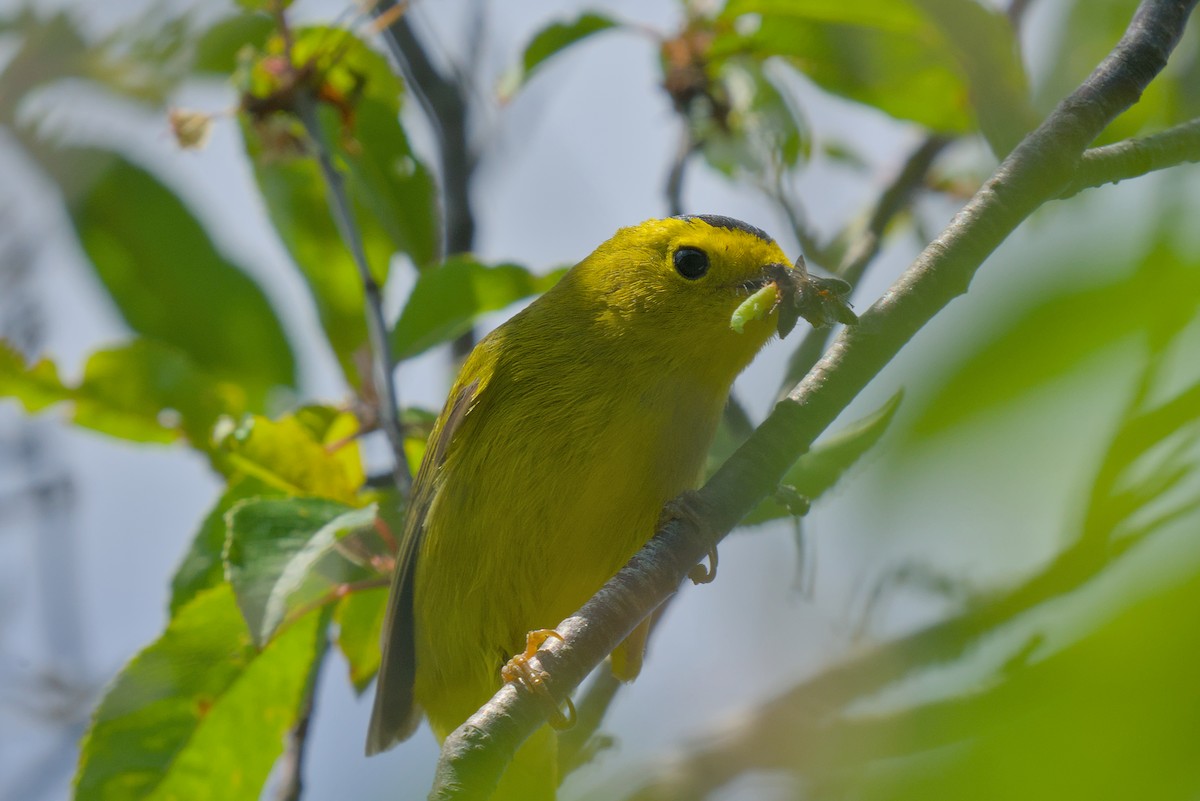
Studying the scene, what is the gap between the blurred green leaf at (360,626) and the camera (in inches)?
122

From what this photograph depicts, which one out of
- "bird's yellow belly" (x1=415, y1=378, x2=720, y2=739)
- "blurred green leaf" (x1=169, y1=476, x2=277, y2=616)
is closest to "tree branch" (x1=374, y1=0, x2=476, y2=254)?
"bird's yellow belly" (x1=415, y1=378, x2=720, y2=739)

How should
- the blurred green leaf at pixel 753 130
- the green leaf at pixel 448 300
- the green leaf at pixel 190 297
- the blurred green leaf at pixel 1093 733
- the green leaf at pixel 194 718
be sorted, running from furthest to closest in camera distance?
the blurred green leaf at pixel 753 130 → the green leaf at pixel 190 297 → the green leaf at pixel 448 300 → the green leaf at pixel 194 718 → the blurred green leaf at pixel 1093 733

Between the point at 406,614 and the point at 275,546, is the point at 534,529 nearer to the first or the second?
the point at 406,614

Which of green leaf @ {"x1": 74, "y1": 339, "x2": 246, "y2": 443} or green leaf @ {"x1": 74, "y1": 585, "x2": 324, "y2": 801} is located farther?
green leaf @ {"x1": 74, "y1": 339, "x2": 246, "y2": 443}

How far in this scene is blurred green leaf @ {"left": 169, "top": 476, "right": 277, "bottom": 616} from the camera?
110 inches

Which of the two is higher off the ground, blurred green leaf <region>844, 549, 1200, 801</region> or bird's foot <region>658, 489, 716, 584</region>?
bird's foot <region>658, 489, 716, 584</region>

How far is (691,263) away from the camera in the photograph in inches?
115

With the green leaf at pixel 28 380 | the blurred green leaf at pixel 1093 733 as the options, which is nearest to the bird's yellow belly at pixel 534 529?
the green leaf at pixel 28 380

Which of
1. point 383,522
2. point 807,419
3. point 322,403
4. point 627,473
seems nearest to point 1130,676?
point 807,419

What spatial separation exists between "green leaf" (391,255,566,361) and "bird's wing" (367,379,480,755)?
173 mm

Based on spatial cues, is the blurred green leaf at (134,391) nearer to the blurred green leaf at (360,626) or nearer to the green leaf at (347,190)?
the green leaf at (347,190)

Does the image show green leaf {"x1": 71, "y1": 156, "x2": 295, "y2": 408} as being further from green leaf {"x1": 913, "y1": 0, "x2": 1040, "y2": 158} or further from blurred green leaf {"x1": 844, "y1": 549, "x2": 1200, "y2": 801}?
blurred green leaf {"x1": 844, "y1": 549, "x2": 1200, "y2": 801}

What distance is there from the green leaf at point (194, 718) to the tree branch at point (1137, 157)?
6.47ft

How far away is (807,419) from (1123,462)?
1234mm
